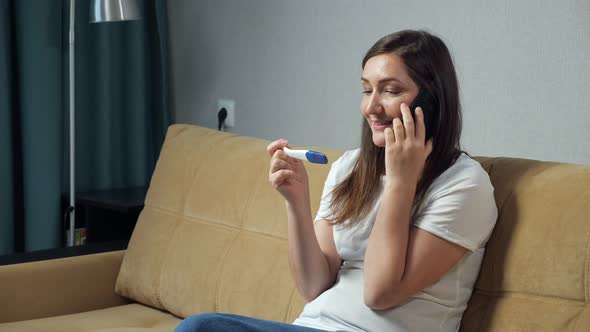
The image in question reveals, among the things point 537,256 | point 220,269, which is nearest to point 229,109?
point 220,269

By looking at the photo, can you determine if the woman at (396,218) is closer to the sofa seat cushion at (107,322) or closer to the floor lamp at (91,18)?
the sofa seat cushion at (107,322)

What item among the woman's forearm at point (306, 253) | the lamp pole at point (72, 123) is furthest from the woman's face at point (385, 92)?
the lamp pole at point (72, 123)

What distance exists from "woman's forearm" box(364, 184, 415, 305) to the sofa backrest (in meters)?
0.19

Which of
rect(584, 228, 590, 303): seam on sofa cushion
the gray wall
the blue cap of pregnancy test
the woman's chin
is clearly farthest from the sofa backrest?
the gray wall

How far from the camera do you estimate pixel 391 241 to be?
5.02ft

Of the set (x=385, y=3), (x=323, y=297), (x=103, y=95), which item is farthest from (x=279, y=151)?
(x=103, y=95)

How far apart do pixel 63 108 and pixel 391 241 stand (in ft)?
6.30

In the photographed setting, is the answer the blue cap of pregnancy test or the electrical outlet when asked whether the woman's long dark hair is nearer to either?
the blue cap of pregnancy test

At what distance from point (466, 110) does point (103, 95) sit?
149 centimetres

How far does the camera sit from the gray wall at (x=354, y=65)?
84.7 inches

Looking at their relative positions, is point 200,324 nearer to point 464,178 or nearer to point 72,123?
point 464,178

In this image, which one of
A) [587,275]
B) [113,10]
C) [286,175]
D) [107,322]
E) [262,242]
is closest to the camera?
[587,275]

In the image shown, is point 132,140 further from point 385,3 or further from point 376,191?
point 376,191

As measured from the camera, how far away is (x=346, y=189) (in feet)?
5.77
